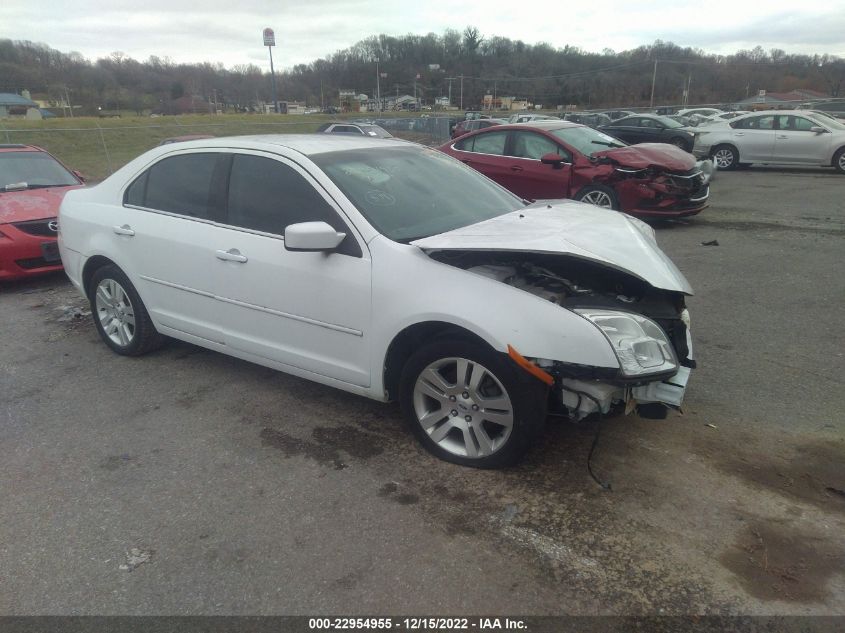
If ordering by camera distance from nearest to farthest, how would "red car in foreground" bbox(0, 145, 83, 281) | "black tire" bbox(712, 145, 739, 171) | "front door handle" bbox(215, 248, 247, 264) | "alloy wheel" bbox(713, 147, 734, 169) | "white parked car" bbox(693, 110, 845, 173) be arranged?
"front door handle" bbox(215, 248, 247, 264)
"red car in foreground" bbox(0, 145, 83, 281)
"white parked car" bbox(693, 110, 845, 173)
"black tire" bbox(712, 145, 739, 171)
"alloy wheel" bbox(713, 147, 734, 169)

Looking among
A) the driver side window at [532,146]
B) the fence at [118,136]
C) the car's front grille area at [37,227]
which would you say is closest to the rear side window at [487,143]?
the driver side window at [532,146]

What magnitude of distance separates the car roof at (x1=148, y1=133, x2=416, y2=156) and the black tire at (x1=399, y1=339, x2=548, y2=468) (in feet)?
5.28

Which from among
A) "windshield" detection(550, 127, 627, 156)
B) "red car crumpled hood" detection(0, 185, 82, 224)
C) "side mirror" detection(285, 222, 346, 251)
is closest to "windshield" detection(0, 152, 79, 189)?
"red car crumpled hood" detection(0, 185, 82, 224)

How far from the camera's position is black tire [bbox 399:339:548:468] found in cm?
294

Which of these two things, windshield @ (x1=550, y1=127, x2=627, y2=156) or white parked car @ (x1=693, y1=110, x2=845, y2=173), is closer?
windshield @ (x1=550, y1=127, x2=627, y2=156)

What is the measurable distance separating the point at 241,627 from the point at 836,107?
39.0 m

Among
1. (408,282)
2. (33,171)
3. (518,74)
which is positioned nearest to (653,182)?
(408,282)

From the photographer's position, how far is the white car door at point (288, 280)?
342 centimetres

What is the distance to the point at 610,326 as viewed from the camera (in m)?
2.90

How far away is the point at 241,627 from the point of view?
228 cm

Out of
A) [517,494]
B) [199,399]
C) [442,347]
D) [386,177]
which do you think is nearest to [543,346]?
[442,347]

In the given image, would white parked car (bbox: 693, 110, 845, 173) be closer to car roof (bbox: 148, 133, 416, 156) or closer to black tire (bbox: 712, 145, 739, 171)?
black tire (bbox: 712, 145, 739, 171)

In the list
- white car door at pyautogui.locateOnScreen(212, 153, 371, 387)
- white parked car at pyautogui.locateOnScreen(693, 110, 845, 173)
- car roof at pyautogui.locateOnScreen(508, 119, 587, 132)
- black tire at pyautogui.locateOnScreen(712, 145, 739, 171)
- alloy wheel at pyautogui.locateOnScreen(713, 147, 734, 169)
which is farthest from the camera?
alloy wheel at pyautogui.locateOnScreen(713, 147, 734, 169)

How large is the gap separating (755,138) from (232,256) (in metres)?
16.5
